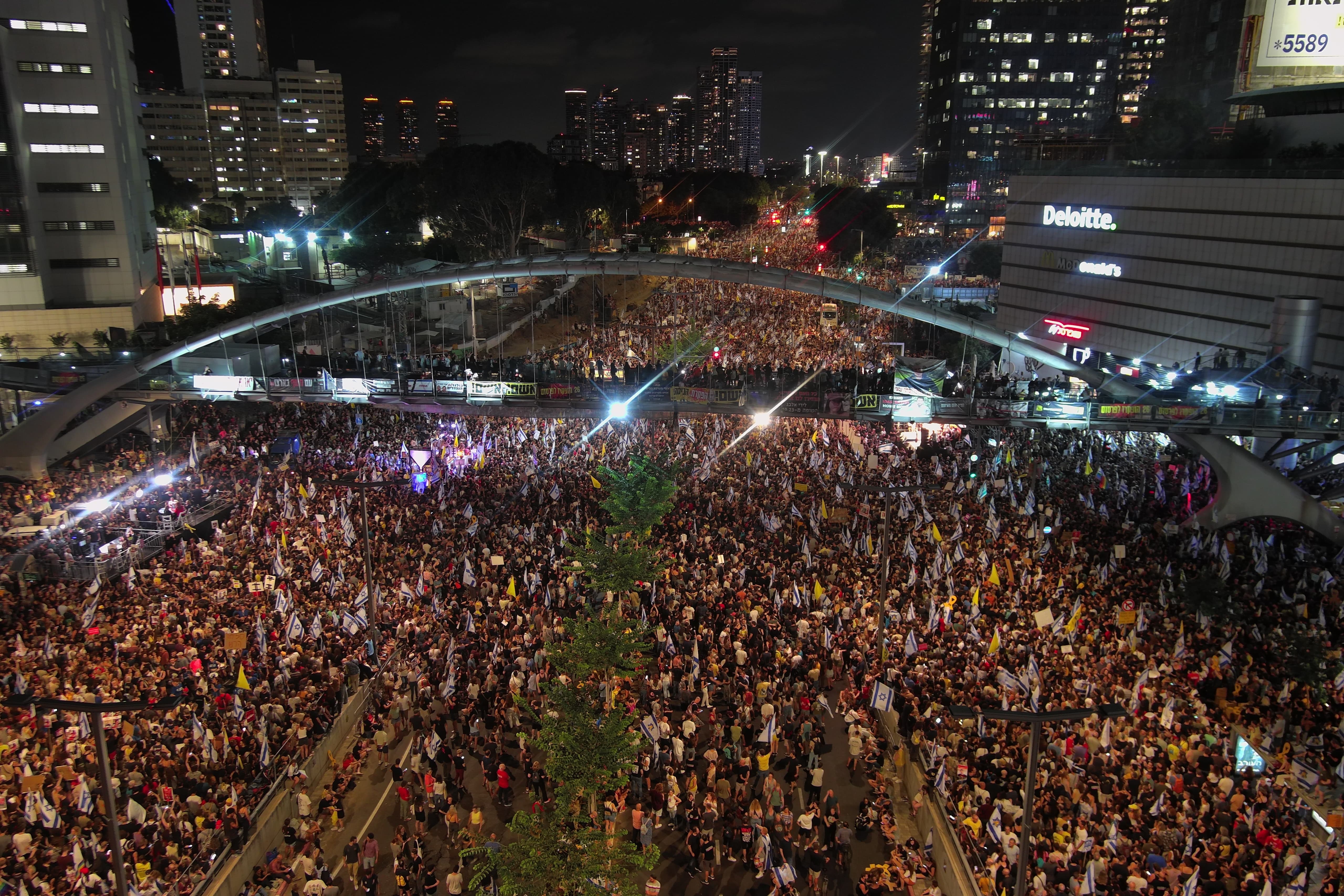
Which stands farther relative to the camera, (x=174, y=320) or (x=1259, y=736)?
(x=174, y=320)

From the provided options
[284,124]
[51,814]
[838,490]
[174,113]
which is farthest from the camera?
[284,124]

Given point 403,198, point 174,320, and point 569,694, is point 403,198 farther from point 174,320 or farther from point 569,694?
point 569,694

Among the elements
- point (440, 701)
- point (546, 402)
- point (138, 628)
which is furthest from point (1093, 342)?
point (138, 628)

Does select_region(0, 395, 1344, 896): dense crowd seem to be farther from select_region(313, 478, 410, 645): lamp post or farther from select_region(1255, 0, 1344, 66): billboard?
select_region(1255, 0, 1344, 66): billboard

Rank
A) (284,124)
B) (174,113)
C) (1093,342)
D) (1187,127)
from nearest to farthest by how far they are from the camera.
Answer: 1. (1093,342)
2. (1187,127)
3. (174,113)
4. (284,124)

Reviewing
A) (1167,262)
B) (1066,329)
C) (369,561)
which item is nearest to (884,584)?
(369,561)
